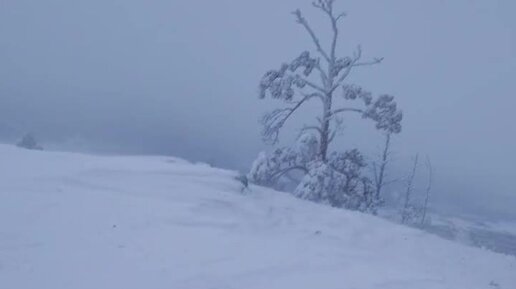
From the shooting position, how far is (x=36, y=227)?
28.0ft

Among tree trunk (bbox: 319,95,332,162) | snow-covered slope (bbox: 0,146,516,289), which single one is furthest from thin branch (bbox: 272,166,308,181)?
snow-covered slope (bbox: 0,146,516,289)

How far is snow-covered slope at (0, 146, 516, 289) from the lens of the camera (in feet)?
23.9

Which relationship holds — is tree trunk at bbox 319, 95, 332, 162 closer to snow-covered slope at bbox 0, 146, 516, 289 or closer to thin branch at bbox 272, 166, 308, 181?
thin branch at bbox 272, 166, 308, 181

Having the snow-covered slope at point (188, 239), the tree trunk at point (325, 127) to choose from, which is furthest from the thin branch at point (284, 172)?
the snow-covered slope at point (188, 239)

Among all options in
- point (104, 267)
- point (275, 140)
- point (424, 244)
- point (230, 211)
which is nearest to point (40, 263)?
point (104, 267)

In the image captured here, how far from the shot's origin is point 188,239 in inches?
344

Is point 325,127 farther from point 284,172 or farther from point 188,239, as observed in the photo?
point 188,239

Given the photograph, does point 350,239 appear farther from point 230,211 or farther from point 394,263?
point 230,211

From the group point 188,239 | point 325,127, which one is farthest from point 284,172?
point 188,239

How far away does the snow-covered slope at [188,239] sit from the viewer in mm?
7289

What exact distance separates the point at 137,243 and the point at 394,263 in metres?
3.63

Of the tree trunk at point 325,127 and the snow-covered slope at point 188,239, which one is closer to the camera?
the snow-covered slope at point 188,239

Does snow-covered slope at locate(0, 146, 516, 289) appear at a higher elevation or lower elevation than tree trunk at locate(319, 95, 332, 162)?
lower

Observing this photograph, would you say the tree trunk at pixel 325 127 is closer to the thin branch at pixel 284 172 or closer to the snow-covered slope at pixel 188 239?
the thin branch at pixel 284 172
